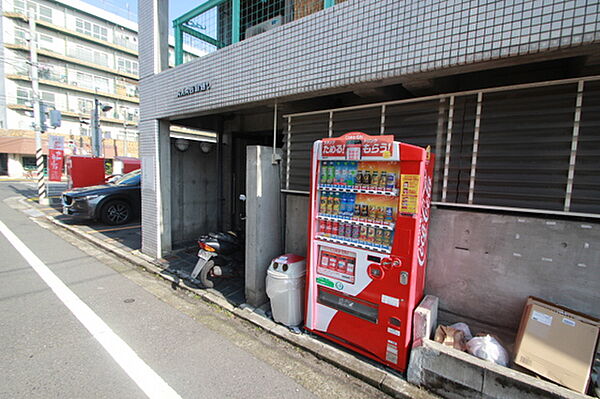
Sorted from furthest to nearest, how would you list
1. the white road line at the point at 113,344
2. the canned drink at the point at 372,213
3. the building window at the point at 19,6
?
1. the building window at the point at 19,6
2. the canned drink at the point at 372,213
3. the white road line at the point at 113,344

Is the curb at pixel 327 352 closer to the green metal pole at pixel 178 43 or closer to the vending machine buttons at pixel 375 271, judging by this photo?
the vending machine buttons at pixel 375 271

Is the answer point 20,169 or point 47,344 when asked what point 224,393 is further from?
point 20,169

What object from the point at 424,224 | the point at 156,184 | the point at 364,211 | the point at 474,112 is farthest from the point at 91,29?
the point at 424,224

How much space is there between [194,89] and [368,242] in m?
3.85

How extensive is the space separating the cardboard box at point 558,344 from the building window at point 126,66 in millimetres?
43657

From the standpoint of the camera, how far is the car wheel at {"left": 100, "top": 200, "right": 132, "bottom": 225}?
28.1ft

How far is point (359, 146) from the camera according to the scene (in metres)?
2.76

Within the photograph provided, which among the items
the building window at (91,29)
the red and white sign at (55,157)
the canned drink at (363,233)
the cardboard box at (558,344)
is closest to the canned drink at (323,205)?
the canned drink at (363,233)

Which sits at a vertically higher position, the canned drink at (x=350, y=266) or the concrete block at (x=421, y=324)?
the canned drink at (x=350, y=266)

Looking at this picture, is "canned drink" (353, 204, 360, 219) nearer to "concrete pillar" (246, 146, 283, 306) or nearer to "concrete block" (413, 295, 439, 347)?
"concrete block" (413, 295, 439, 347)

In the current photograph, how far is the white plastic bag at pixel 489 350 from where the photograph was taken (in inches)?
94.3

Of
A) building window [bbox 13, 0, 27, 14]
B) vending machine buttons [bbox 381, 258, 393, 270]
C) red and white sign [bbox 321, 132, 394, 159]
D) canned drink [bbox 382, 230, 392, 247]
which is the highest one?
building window [bbox 13, 0, 27, 14]

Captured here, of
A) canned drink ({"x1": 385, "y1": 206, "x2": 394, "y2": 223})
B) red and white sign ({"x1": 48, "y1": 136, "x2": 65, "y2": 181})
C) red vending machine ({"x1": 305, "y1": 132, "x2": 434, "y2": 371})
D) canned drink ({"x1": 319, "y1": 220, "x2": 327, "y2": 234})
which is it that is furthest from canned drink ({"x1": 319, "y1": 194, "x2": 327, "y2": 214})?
red and white sign ({"x1": 48, "y1": 136, "x2": 65, "y2": 181})

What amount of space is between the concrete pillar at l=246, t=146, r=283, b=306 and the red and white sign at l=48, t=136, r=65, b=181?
41.8ft
